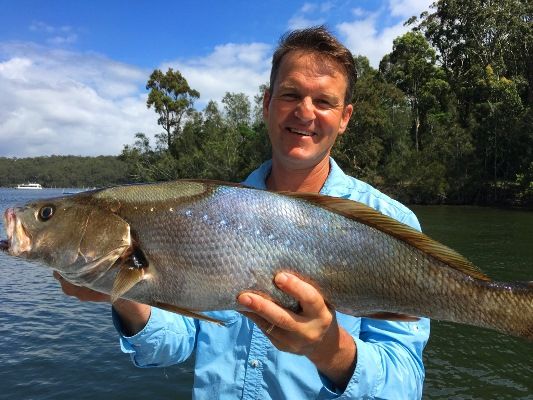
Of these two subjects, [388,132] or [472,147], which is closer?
[472,147]

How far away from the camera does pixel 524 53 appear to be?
173 ft

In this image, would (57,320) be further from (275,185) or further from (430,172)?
(430,172)

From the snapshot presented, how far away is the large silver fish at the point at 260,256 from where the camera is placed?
233cm

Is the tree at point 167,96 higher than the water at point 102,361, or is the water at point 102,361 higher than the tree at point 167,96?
the tree at point 167,96

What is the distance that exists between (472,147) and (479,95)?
704cm

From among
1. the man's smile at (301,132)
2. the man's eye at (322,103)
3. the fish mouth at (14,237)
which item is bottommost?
the fish mouth at (14,237)

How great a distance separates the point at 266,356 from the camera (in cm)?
288

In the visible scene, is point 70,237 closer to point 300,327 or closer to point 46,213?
point 46,213

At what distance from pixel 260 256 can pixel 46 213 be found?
117 centimetres

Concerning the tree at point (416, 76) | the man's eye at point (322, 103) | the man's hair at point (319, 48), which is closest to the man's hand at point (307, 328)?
the man's eye at point (322, 103)

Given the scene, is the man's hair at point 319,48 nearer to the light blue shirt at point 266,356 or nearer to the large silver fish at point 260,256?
the light blue shirt at point 266,356

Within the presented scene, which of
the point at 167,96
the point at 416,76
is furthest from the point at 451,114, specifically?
the point at 167,96

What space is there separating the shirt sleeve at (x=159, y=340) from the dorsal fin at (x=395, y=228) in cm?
117

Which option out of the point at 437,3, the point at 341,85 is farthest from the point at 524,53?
the point at 341,85
